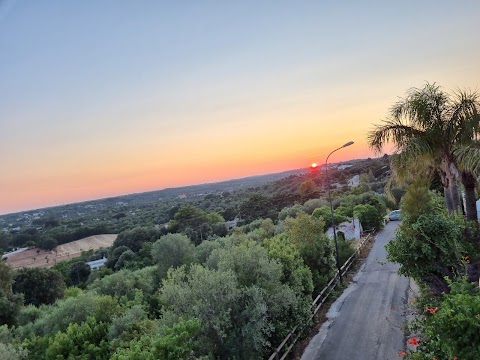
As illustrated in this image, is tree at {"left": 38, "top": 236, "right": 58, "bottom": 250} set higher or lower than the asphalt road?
lower

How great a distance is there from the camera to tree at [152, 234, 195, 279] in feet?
108

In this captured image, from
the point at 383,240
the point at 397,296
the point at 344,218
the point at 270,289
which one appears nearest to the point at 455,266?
the point at 270,289

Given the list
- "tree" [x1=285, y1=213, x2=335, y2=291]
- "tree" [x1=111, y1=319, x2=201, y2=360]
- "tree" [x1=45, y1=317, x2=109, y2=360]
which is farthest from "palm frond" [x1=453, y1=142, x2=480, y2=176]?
"tree" [x1=45, y1=317, x2=109, y2=360]

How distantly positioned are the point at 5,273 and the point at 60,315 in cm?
1643

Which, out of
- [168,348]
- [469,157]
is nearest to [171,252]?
[168,348]

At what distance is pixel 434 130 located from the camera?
11688mm

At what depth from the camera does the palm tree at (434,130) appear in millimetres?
11289

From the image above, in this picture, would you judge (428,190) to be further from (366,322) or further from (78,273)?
(78,273)

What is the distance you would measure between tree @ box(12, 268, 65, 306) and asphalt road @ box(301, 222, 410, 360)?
3072 cm

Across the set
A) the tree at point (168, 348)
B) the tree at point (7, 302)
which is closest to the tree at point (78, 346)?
the tree at point (168, 348)

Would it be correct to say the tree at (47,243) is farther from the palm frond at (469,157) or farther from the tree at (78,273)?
the palm frond at (469,157)

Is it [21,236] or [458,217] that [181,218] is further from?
[458,217]

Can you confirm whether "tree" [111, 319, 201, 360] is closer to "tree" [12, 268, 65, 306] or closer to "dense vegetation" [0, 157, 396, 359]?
"dense vegetation" [0, 157, 396, 359]

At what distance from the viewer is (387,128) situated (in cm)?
1209
